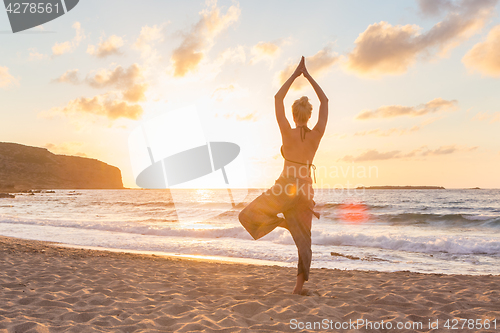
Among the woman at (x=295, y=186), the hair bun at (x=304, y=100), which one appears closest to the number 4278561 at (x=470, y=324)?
the woman at (x=295, y=186)

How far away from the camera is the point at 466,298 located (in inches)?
159

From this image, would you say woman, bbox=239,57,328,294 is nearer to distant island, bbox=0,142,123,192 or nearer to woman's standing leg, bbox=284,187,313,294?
woman's standing leg, bbox=284,187,313,294

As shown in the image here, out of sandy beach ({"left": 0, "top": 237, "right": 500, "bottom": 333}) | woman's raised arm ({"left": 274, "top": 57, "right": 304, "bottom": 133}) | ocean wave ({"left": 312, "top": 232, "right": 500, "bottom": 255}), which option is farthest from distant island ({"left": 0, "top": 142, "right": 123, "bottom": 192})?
woman's raised arm ({"left": 274, "top": 57, "right": 304, "bottom": 133})

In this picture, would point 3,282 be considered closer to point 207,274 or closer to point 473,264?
point 207,274

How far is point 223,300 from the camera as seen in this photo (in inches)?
154

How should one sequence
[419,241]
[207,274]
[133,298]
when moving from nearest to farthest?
[133,298]
[207,274]
[419,241]

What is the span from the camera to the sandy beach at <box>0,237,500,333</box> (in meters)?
2.96

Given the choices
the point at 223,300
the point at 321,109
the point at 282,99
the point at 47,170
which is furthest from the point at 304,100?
the point at 47,170

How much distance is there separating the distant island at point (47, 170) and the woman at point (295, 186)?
4924 inches

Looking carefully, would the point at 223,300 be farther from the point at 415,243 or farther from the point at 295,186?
the point at 415,243

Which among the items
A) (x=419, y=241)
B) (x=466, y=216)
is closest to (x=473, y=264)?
(x=419, y=241)

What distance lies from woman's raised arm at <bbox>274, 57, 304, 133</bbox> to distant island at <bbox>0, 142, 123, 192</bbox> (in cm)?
12534

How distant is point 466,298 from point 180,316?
12.6 feet

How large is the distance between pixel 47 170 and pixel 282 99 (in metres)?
156
